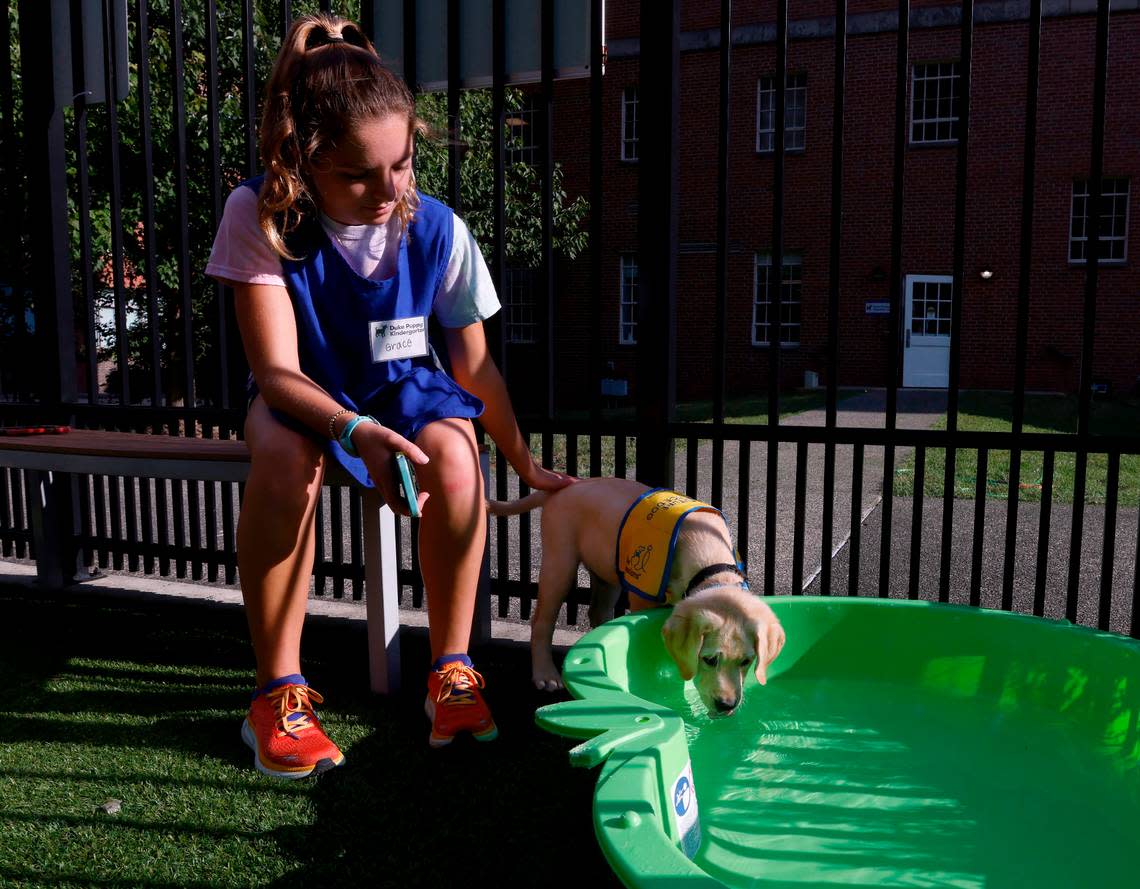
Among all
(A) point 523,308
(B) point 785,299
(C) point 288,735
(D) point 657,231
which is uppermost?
(B) point 785,299

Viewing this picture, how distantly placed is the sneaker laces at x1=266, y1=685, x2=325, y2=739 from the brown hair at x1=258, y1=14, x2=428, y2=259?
44.0 inches

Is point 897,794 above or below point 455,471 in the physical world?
below

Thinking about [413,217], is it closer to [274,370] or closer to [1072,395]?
[274,370]

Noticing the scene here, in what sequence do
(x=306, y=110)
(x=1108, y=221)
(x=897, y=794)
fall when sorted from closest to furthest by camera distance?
(x=897, y=794), (x=306, y=110), (x=1108, y=221)

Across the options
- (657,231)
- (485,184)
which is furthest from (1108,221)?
(657,231)

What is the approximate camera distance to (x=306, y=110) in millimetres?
2379

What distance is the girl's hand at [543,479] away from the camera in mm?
2977

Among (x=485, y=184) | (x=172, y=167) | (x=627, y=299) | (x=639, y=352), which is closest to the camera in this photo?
(x=639, y=352)

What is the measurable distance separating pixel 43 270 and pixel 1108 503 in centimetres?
439

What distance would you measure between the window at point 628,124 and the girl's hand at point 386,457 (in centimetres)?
1919

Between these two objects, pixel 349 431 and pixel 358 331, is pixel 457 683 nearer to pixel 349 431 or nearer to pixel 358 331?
pixel 349 431

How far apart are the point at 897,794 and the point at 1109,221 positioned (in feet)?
66.1

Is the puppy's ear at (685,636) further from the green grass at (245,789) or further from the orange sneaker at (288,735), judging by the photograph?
the orange sneaker at (288,735)

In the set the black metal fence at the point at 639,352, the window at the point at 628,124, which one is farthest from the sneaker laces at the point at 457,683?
the window at the point at 628,124
